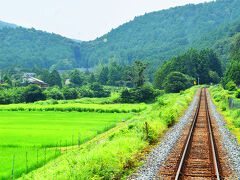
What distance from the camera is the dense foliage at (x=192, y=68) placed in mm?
110812

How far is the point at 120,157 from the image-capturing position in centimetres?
1219

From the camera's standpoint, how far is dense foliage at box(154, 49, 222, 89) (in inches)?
4363

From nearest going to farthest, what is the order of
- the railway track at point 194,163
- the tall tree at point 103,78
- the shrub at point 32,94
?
the railway track at point 194,163 → the shrub at point 32,94 → the tall tree at point 103,78

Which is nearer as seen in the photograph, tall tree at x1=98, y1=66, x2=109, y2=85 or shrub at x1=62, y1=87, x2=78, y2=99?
shrub at x1=62, y1=87, x2=78, y2=99

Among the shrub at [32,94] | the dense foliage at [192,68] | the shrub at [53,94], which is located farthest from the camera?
the dense foliage at [192,68]

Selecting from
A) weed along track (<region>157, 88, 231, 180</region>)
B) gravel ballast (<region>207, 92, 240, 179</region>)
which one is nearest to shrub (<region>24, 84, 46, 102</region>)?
gravel ballast (<region>207, 92, 240, 179</region>)

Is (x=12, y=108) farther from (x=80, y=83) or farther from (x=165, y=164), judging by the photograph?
→ (x=80, y=83)

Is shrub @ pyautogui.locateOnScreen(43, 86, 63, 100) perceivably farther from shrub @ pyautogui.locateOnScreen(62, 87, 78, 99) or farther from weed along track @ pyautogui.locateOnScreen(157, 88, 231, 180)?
weed along track @ pyautogui.locateOnScreen(157, 88, 231, 180)

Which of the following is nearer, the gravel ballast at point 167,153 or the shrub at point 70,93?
the gravel ballast at point 167,153

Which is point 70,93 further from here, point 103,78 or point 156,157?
point 156,157

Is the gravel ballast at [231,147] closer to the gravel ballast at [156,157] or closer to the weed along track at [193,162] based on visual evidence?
the weed along track at [193,162]

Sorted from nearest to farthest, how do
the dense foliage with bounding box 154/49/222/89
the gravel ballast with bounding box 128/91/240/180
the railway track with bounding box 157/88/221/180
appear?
1. the railway track with bounding box 157/88/221/180
2. the gravel ballast with bounding box 128/91/240/180
3. the dense foliage with bounding box 154/49/222/89

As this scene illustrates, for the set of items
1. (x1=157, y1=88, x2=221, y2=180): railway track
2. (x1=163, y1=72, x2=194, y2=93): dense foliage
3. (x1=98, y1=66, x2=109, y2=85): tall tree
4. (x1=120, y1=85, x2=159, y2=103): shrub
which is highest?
(x1=98, y1=66, x2=109, y2=85): tall tree

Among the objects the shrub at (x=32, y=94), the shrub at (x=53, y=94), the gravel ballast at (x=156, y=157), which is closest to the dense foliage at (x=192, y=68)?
the shrub at (x=53, y=94)
